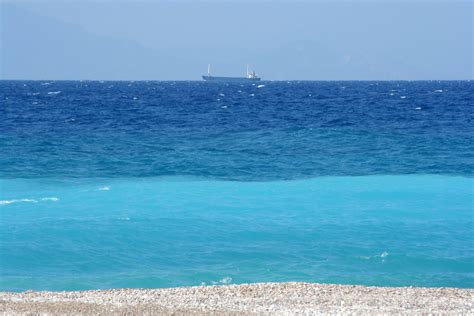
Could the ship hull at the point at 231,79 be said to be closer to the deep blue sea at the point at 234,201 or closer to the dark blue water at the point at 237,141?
the dark blue water at the point at 237,141

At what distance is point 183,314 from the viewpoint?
31.2 ft

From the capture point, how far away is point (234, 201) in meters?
21.6

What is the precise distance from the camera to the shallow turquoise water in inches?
566

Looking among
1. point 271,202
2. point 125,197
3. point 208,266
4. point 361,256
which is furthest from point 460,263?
point 125,197

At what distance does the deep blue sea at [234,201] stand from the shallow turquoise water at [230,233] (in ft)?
0.17

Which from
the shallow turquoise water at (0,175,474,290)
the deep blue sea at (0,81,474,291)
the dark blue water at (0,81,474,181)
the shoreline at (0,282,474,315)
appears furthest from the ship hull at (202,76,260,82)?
the shoreline at (0,282,474,315)

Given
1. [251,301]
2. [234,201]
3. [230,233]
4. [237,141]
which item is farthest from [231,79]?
[251,301]

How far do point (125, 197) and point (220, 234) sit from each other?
5561 mm

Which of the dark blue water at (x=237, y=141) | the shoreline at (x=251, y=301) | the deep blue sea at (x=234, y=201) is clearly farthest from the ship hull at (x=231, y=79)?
the shoreline at (x=251, y=301)

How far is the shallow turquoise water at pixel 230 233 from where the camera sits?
14.4 meters

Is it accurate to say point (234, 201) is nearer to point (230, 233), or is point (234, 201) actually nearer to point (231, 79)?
point (230, 233)

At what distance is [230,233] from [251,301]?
682 cm

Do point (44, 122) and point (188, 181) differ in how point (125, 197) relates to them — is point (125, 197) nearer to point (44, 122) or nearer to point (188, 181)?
point (188, 181)

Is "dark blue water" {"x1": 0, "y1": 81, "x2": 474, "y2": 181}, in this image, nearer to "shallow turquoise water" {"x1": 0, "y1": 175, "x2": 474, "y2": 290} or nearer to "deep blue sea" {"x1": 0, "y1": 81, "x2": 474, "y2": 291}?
"deep blue sea" {"x1": 0, "y1": 81, "x2": 474, "y2": 291}
